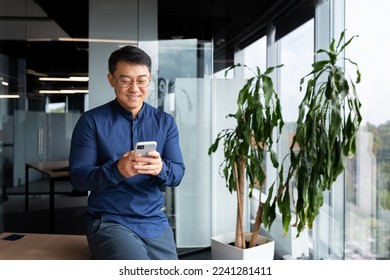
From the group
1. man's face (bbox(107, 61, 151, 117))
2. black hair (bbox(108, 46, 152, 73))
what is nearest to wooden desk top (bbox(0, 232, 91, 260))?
man's face (bbox(107, 61, 151, 117))

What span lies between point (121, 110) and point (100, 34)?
5.14 ft

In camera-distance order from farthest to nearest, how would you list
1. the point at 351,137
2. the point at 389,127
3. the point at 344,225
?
the point at 344,225 → the point at 389,127 → the point at 351,137

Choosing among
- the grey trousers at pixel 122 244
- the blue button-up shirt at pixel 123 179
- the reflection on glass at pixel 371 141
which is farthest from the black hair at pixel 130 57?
the reflection on glass at pixel 371 141

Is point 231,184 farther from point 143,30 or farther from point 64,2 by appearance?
point 64,2

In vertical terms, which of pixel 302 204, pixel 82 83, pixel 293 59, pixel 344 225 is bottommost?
pixel 344 225

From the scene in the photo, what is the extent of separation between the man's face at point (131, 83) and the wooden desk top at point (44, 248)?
587 millimetres

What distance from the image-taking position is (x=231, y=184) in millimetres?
2135

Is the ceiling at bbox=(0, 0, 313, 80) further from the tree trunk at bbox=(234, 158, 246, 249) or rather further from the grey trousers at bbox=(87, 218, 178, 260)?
the grey trousers at bbox=(87, 218, 178, 260)

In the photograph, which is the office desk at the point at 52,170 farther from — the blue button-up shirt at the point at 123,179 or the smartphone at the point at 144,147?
the smartphone at the point at 144,147

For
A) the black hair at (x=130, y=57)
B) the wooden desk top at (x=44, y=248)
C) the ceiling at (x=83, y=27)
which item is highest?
the ceiling at (x=83, y=27)

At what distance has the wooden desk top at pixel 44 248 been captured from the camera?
1316mm

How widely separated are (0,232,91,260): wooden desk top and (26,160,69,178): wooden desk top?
44.7 inches

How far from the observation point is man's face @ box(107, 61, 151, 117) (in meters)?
1.27
